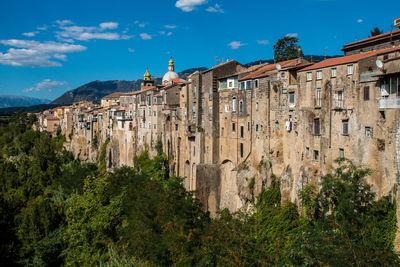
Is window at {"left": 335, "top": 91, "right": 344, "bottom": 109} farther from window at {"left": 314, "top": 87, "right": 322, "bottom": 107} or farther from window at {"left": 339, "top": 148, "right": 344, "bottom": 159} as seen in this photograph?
window at {"left": 339, "top": 148, "right": 344, "bottom": 159}

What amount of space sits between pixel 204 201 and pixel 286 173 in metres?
13.7

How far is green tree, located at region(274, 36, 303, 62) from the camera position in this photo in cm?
4933

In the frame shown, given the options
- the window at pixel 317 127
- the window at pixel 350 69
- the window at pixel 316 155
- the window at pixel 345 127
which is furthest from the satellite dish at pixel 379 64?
the window at pixel 316 155

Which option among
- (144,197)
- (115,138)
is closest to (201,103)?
(144,197)

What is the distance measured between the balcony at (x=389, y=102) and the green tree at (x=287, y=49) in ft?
94.3

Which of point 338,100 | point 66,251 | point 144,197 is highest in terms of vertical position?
point 338,100

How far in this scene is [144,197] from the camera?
31.5m

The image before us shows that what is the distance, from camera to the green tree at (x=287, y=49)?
4933 cm

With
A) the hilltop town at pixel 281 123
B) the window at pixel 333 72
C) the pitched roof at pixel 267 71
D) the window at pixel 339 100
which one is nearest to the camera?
the hilltop town at pixel 281 123

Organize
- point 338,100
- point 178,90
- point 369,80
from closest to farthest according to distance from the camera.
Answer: point 369,80 → point 338,100 → point 178,90

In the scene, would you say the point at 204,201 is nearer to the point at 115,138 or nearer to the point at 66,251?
the point at 66,251

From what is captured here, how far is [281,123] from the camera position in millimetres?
30797

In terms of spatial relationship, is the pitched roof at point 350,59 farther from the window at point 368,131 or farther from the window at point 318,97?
the window at point 368,131

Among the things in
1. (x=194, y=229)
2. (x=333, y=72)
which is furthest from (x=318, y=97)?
(x=194, y=229)
